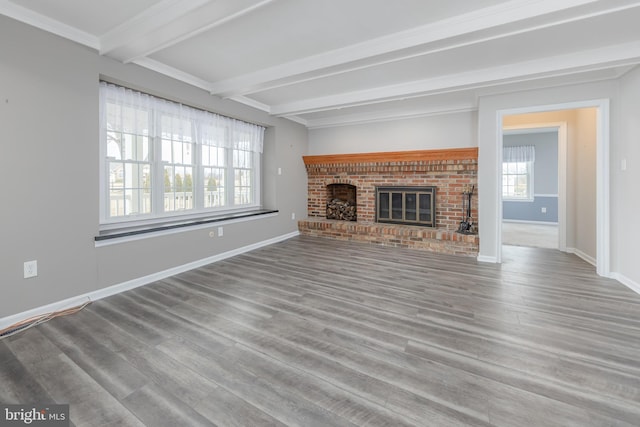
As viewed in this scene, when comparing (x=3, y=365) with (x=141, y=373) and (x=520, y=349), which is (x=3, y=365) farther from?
(x=520, y=349)

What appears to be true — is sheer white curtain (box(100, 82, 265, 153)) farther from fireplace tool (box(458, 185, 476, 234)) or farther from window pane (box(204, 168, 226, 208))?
fireplace tool (box(458, 185, 476, 234))

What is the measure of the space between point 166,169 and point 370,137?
3.74 m

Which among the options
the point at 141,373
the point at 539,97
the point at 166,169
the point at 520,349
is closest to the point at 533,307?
the point at 520,349

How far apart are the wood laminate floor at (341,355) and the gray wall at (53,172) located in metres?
0.35

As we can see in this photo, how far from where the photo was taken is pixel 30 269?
2.45 meters

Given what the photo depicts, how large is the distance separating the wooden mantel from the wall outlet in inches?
183

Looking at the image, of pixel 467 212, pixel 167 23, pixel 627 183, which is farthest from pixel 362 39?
pixel 467 212

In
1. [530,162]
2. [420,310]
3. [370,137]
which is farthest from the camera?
[530,162]

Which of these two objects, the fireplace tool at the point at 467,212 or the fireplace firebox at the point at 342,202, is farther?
the fireplace firebox at the point at 342,202

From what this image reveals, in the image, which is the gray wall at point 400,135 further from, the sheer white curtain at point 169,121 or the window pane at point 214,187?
the window pane at point 214,187

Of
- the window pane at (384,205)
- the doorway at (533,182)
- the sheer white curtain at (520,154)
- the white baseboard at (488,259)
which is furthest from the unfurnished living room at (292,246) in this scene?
the sheer white curtain at (520,154)

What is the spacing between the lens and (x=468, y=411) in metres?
1.43

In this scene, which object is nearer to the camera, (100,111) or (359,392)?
(359,392)

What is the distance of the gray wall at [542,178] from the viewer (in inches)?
315
